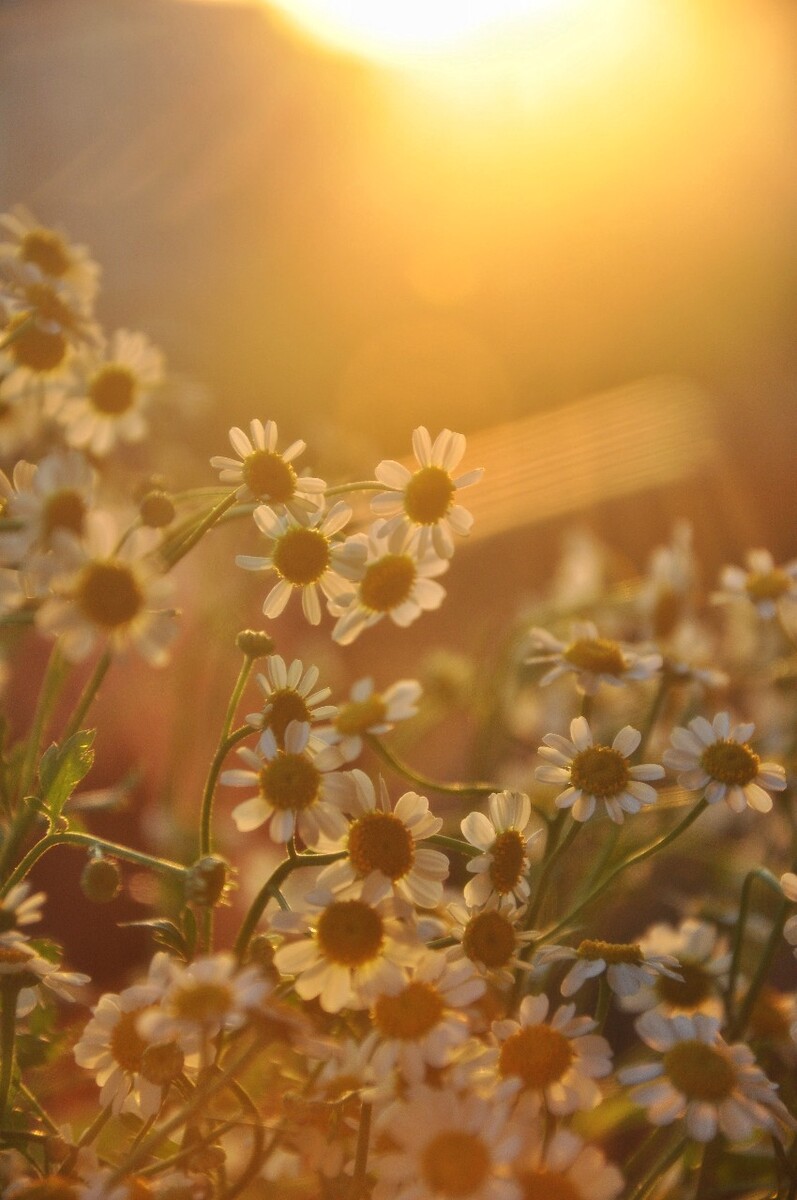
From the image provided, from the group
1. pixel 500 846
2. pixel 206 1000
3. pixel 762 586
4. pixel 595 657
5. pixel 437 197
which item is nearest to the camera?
pixel 206 1000

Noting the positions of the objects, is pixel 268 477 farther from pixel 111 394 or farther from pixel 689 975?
pixel 689 975

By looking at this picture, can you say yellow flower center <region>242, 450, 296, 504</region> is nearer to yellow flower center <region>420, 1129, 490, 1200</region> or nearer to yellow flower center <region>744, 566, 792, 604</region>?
yellow flower center <region>420, 1129, 490, 1200</region>

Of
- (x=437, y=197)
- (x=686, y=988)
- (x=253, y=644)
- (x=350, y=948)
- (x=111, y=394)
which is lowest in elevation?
(x=686, y=988)

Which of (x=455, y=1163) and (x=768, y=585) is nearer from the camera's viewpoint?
(x=455, y=1163)

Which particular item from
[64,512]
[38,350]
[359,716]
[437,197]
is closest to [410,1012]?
[359,716]

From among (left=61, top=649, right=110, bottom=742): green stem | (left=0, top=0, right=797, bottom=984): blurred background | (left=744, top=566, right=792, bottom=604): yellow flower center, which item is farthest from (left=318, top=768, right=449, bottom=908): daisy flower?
(left=0, top=0, right=797, bottom=984): blurred background

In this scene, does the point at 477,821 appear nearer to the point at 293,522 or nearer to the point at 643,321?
the point at 293,522

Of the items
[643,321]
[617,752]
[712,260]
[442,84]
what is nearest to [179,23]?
[442,84]
